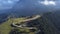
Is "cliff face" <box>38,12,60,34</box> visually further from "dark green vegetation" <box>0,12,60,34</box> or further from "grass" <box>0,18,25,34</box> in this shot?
"grass" <box>0,18,25,34</box>

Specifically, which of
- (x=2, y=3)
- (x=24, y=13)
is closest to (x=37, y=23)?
(x=24, y=13)

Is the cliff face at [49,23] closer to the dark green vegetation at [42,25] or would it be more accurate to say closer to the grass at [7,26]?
the dark green vegetation at [42,25]

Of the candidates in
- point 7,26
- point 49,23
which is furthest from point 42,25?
point 7,26

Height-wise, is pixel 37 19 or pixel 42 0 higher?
pixel 42 0

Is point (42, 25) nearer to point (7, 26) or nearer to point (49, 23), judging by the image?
point (49, 23)

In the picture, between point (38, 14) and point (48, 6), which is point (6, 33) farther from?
point (48, 6)

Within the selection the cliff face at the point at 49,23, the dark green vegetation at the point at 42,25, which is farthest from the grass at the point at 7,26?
the cliff face at the point at 49,23

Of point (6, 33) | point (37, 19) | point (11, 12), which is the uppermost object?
point (11, 12)

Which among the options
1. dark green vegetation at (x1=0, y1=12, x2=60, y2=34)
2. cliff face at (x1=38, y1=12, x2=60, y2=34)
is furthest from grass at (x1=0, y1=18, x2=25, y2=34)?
cliff face at (x1=38, y1=12, x2=60, y2=34)
